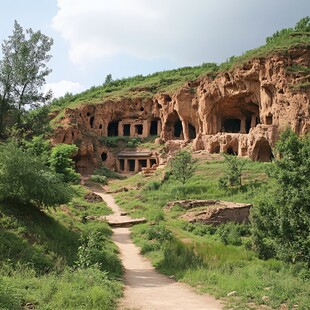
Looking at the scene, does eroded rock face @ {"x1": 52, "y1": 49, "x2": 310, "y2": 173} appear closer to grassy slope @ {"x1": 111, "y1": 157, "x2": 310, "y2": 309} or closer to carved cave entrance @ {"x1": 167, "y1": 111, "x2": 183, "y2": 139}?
carved cave entrance @ {"x1": 167, "y1": 111, "x2": 183, "y2": 139}

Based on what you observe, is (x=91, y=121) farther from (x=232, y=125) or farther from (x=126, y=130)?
(x=232, y=125)

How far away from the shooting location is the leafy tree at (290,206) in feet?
37.3

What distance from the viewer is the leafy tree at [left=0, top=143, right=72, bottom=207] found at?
11867 millimetres

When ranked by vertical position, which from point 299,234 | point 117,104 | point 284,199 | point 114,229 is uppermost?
point 117,104

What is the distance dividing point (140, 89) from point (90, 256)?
129 ft

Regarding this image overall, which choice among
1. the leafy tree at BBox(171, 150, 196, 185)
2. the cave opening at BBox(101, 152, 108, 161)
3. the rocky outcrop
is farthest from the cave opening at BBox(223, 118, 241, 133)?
the rocky outcrop

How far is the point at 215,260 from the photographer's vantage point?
38.5ft

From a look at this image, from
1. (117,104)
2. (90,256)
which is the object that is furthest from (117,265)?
(117,104)

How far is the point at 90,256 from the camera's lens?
10.5 meters

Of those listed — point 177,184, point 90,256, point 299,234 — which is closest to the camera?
point 90,256

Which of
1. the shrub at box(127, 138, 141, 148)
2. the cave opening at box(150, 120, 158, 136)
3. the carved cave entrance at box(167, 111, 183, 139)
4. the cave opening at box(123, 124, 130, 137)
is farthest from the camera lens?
the cave opening at box(150, 120, 158, 136)

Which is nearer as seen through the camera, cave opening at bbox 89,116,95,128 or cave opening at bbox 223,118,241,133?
cave opening at bbox 223,118,241,133

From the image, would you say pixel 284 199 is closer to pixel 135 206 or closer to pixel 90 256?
pixel 90 256

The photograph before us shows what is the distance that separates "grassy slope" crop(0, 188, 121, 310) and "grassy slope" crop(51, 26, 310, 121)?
24.6 m
